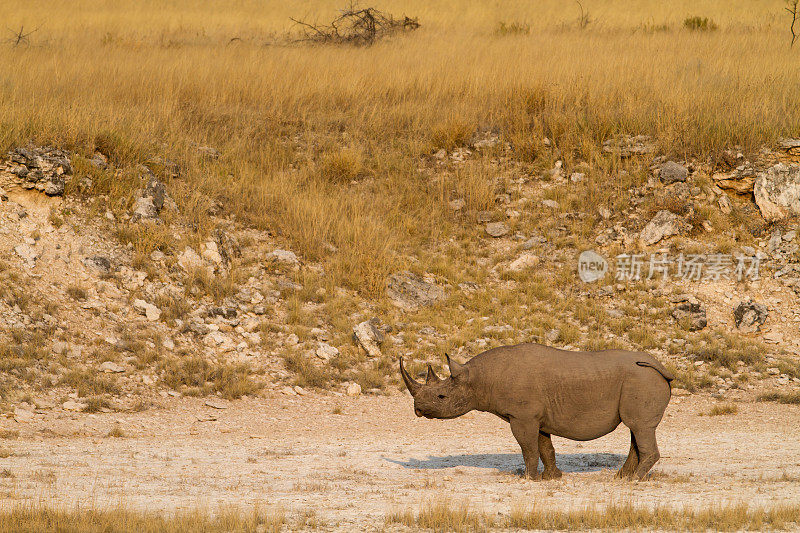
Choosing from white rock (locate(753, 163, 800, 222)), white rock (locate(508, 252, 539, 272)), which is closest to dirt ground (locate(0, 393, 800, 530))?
white rock (locate(508, 252, 539, 272))

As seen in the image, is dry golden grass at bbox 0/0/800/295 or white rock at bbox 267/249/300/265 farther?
dry golden grass at bbox 0/0/800/295

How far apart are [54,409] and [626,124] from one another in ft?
39.2

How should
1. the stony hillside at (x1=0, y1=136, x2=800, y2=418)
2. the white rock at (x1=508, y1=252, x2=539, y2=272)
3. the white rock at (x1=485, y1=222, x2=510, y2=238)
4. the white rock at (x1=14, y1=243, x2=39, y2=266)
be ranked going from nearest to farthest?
the stony hillside at (x1=0, y1=136, x2=800, y2=418) < the white rock at (x1=14, y1=243, x2=39, y2=266) < the white rock at (x1=508, y1=252, x2=539, y2=272) < the white rock at (x1=485, y1=222, x2=510, y2=238)

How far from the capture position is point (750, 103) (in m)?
17.0

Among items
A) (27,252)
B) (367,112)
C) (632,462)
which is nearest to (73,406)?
(27,252)

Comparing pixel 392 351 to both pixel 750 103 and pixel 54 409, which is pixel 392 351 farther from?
pixel 750 103

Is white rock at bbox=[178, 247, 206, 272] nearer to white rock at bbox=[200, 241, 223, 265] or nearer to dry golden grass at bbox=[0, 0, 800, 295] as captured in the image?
white rock at bbox=[200, 241, 223, 265]

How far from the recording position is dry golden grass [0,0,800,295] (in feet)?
50.4

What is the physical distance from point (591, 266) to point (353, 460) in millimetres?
7609

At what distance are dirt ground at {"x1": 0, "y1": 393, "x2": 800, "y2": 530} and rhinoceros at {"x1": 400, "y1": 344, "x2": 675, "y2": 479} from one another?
0.46 metres

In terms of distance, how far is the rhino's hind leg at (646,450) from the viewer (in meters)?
7.92

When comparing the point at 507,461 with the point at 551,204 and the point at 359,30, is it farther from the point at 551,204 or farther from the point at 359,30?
the point at 359,30

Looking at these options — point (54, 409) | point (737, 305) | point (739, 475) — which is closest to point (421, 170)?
point (737, 305)

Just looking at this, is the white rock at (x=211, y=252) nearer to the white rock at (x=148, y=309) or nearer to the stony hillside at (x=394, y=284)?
the stony hillside at (x=394, y=284)
